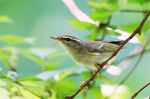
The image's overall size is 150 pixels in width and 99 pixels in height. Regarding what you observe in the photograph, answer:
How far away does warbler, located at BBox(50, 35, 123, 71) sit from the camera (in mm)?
820

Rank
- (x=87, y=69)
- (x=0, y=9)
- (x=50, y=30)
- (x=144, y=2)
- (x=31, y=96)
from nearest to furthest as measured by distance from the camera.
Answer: (x=31, y=96)
(x=144, y=2)
(x=87, y=69)
(x=0, y=9)
(x=50, y=30)

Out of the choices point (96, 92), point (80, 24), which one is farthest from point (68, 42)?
point (96, 92)

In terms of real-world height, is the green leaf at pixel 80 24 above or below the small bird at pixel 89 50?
above

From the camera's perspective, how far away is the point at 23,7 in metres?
2.15

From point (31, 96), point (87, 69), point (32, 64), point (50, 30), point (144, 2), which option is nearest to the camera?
point (31, 96)

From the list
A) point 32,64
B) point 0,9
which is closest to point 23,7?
point 0,9

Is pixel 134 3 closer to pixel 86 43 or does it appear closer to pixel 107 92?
pixel 86 43

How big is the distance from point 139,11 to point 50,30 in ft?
4.28

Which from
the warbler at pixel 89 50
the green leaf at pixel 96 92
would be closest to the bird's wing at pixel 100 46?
the warbler at pixel 89 50

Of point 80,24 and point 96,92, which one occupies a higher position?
point 80,24

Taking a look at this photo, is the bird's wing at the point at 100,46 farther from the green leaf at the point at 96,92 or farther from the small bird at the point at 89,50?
the green leaf at the point at 96,92

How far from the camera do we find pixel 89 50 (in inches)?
34.5

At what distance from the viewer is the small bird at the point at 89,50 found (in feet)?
2.69

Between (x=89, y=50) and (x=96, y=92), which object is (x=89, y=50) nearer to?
(x=89, y=50)
